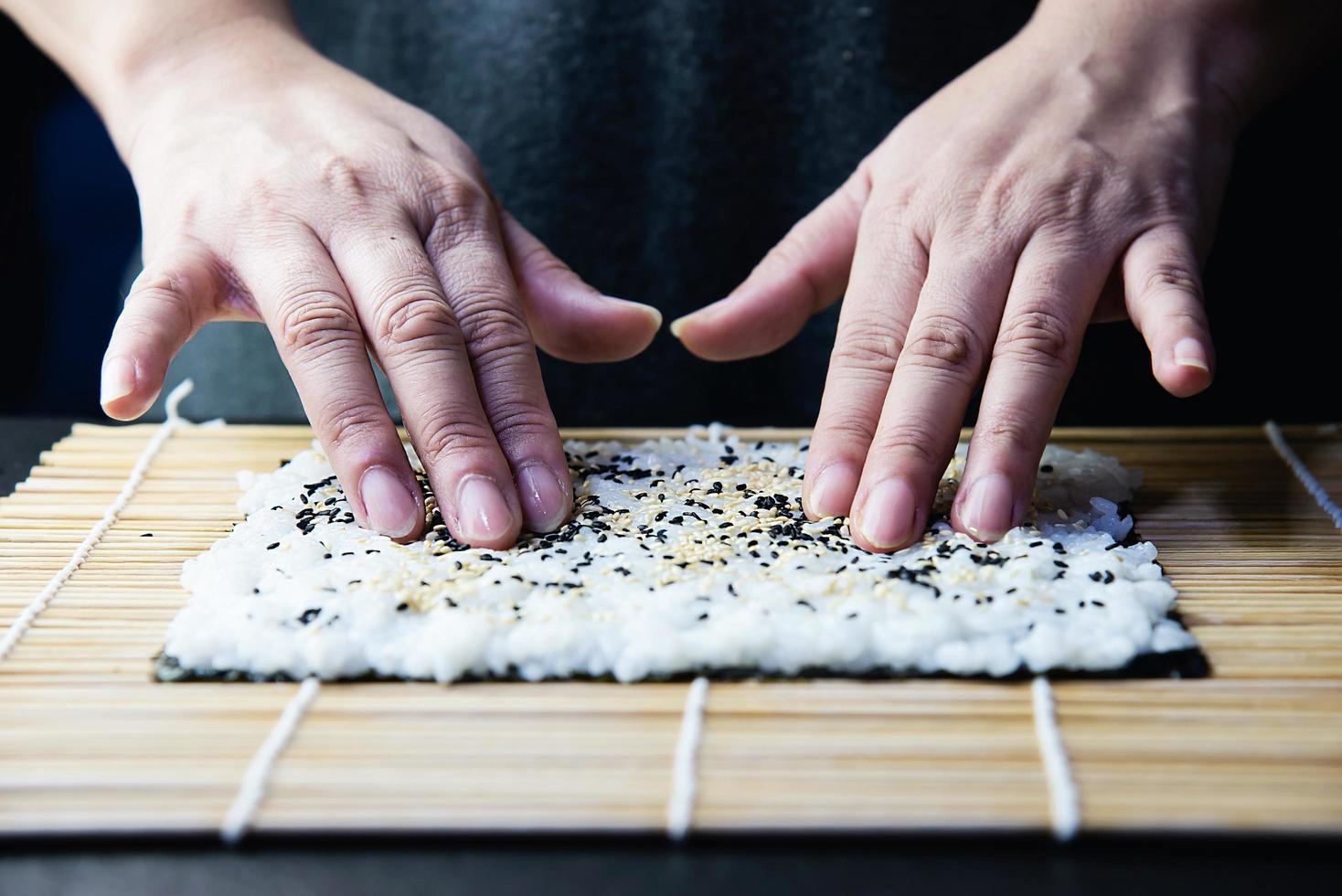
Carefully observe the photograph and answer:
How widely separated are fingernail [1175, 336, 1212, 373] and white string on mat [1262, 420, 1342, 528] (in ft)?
1.05

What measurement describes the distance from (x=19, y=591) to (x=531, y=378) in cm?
55

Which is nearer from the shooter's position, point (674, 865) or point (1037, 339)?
point (674, 865)

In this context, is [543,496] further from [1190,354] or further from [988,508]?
[1190,354]

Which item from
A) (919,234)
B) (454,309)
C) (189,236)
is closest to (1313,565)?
(919,234)

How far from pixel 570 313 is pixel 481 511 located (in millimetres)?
335

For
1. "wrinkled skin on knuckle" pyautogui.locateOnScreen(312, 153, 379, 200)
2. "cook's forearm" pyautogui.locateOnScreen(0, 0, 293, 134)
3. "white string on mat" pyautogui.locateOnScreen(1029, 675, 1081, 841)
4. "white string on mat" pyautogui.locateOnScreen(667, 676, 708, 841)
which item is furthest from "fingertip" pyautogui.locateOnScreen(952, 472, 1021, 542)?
"cook's forearm" pyautogui.locateOnScreen(0, 0, 293, 134)

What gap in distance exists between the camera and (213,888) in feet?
2.31

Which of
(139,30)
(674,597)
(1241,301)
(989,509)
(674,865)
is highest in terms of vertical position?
(139,30)

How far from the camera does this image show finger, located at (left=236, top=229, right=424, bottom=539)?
109 cm

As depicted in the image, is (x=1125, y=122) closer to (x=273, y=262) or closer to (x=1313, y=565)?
(x=1313, y=565)

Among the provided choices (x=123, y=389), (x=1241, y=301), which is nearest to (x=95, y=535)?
(x=123, y=389)

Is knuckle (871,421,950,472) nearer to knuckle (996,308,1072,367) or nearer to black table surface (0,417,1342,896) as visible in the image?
knuckle (996,308,1072,367)

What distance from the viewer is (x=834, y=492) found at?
1123mm

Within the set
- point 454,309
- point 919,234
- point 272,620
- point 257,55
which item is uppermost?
point 257,55
